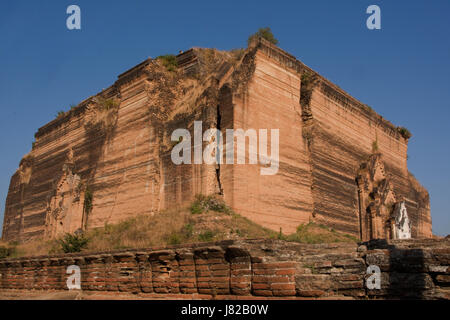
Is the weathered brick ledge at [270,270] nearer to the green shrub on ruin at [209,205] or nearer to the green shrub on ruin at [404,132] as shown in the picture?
the green shrub on ruin at [209,205]

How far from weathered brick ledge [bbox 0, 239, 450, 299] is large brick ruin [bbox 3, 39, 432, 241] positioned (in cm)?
677

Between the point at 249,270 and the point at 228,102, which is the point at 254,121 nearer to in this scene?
the point at 228,102

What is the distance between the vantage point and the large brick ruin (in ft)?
53.3

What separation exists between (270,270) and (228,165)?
926 centimetres

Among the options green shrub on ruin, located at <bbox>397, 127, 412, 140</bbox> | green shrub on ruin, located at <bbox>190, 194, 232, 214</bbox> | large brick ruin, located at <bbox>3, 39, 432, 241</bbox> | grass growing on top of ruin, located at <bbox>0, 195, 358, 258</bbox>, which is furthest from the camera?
green shrub on ruin, located at <bbox>397, 127, 412, 140</bbox>

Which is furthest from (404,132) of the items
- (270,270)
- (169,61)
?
(270,270)

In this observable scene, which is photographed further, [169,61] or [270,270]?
[169,61]

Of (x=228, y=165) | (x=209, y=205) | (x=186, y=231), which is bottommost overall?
(x=186, y=231)

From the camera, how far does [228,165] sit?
15.4 metres

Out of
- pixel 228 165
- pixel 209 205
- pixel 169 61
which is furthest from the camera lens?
pixel 169 61

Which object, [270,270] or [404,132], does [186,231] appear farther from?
[404,132]

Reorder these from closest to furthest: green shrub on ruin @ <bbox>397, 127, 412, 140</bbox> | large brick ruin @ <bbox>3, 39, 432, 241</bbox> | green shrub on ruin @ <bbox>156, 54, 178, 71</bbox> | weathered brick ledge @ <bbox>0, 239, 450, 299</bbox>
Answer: weathered brick ledge @ <bbox>0, 239, 450, 299</bbox> < large brick ruin @ <bbox>3, 39, 432, 241</bbox> < green shrub on ruin @ <bbox>156, 54, 178, 71</bbox> < green shrub on ruin @ <bbox>397, 127, 412, 140</bbox>

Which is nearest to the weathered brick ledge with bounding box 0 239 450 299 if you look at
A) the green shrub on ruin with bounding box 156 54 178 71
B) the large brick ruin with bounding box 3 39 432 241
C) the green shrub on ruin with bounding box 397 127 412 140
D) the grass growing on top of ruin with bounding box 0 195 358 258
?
the grass growing on top of ruin with bounding box 0 195 358 258

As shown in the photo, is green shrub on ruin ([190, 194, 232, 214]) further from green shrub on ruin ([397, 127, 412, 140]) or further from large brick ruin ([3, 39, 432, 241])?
green shrub on ruin ([397, 127, 412, 140])
